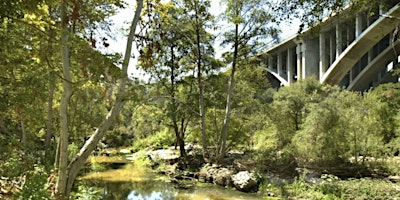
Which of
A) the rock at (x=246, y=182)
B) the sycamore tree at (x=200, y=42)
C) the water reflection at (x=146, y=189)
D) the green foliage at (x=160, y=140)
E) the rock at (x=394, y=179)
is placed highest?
the sycamore tree at (x=200, y=42)

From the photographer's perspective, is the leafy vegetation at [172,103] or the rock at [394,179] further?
the rock at [394,179]

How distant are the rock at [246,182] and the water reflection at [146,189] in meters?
0.27

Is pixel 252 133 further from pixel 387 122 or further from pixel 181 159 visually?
pixel 387 122

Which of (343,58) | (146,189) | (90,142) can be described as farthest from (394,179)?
(343,58)

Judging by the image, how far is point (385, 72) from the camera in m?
28.8

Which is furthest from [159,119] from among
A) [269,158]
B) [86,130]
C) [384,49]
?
[384,49]

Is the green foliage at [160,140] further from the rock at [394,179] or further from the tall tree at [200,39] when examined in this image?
the rock at [394,179]

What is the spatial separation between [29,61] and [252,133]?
11763 mm

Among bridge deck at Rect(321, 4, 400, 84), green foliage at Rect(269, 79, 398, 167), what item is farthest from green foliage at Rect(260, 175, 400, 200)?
bridge deck at Rect(321, 4, 400, 84)

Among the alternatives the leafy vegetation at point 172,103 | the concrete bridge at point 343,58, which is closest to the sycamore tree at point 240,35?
the leafy vegetation at point 172,103

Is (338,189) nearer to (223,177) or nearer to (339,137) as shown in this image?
(339,137)

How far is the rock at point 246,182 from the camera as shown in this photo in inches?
427

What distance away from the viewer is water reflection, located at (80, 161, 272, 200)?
10.3 m

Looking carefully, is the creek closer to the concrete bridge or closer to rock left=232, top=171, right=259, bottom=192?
rock left=232, top=171, right=259, bottom=192
